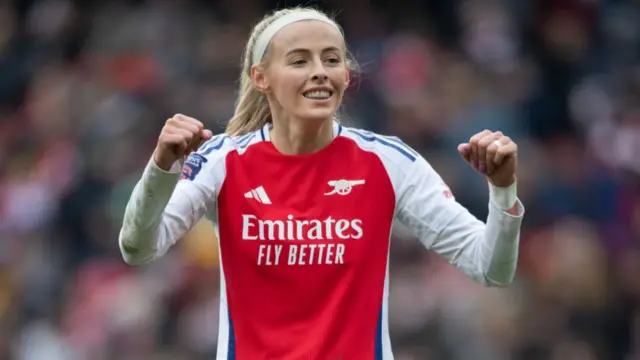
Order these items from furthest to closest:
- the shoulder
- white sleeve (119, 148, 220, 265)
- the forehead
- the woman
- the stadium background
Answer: the stadium background → the shoulder → the forehead → the woman → white sleeve (119, 148, 220, 265)

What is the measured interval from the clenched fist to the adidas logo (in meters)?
0.41

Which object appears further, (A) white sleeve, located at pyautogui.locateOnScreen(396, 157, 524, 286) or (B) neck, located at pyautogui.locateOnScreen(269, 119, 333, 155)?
(B) neck, located at pyautogui.locateOnScreen(269, 119, 333, 155)

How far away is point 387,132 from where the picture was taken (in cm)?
1081

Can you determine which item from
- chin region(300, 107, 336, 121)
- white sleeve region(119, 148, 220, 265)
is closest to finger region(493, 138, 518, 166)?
chin region(300, 107, 336, 121)

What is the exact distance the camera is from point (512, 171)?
14.9 feet

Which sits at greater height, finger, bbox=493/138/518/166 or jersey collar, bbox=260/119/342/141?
jersey collar, bbox=260/119/342/141

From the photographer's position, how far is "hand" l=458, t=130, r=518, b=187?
4.43 meters

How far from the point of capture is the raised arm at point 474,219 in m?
4.49

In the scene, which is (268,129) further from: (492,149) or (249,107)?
(492,149)

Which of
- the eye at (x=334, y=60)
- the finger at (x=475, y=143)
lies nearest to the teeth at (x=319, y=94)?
the eye at (x=334, y=60)

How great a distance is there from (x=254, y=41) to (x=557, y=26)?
24.2 feet

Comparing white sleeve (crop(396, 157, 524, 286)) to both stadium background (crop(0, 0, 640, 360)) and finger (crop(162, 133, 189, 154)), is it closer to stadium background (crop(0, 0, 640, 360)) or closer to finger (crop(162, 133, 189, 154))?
finger (crop(162, 133, 189, 154))

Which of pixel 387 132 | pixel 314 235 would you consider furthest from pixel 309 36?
pixel 387 132

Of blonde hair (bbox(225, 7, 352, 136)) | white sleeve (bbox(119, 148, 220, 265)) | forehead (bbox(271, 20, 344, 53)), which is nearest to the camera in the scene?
white sleeve (bbox(119, 148, 220, 265))
